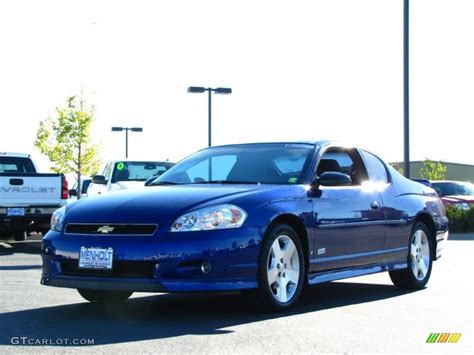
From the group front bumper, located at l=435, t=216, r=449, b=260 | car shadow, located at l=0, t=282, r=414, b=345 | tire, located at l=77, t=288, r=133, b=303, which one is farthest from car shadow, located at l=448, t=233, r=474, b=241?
tire, located at l=77, t=288, r=133, b=303

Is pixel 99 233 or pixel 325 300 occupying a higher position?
pixel 99 233

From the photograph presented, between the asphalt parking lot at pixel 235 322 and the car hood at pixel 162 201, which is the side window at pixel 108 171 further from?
the car hood at pixel 162 201

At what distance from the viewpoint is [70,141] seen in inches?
2121

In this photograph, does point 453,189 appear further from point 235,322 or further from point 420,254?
point 235,322

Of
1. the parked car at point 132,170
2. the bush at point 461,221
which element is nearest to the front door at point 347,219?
the parked car at point 132,170

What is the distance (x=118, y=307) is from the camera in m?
7.65

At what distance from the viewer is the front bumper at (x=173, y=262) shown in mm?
6730

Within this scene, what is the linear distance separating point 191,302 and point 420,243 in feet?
10.0

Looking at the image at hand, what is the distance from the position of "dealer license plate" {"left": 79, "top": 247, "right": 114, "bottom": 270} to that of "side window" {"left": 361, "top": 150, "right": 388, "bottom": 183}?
11.3ft

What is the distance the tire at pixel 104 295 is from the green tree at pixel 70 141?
45.6 metres

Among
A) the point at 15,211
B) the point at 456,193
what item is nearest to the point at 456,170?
the point at 456,193

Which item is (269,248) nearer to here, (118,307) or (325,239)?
(325,239)

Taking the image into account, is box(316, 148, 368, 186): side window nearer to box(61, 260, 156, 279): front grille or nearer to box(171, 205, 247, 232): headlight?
box(171, 205, 247, 232): headlight

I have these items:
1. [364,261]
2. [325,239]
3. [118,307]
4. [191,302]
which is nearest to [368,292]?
[364,261]
